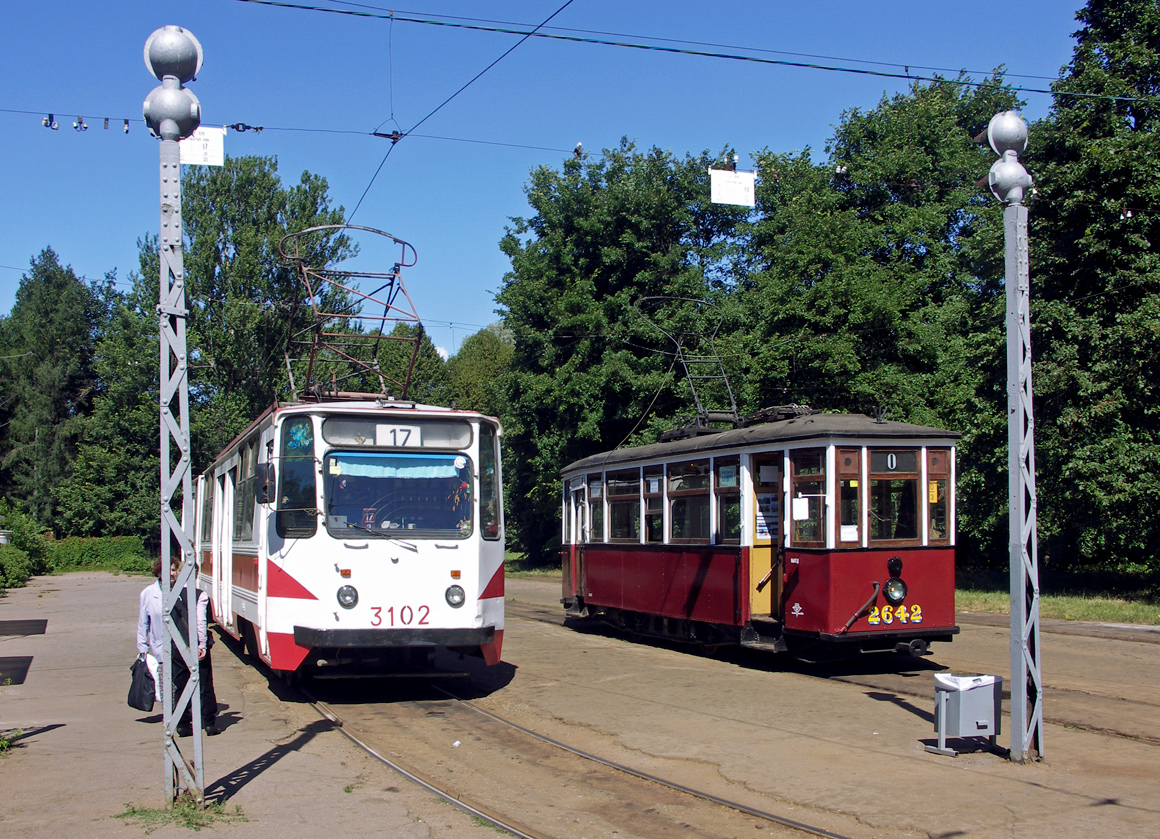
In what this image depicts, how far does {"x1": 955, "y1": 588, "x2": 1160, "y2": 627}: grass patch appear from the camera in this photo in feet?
62.0

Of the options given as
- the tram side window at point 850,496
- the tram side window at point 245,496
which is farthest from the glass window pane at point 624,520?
the tram side window at point 245,496

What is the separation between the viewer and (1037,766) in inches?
295

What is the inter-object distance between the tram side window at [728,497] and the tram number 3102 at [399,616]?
4.52m

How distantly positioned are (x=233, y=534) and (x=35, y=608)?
1592cm

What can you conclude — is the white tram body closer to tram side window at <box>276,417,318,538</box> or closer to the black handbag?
tram side window at <box>276,417,318,538</box>

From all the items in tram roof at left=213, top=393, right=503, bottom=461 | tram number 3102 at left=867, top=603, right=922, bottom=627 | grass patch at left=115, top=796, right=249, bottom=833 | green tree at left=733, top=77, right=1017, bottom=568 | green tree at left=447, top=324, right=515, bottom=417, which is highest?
green tree at left=447, top=324, right=515, bottom=417

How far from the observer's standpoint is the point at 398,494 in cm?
1032

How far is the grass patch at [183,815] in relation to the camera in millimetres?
6035

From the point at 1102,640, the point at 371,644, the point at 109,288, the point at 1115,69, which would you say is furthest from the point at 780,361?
the point at 109,288

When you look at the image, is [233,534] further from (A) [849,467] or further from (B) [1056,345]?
(B) [1056,345]

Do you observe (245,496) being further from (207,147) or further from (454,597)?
(207,147)

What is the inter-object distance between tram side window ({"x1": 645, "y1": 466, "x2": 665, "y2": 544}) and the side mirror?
644 centimetres

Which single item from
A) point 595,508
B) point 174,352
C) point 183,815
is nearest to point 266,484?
point 174,352

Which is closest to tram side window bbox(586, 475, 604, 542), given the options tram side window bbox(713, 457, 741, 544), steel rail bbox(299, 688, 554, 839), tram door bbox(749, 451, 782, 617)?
tram side window bbox(713, 457, 741, 544)
